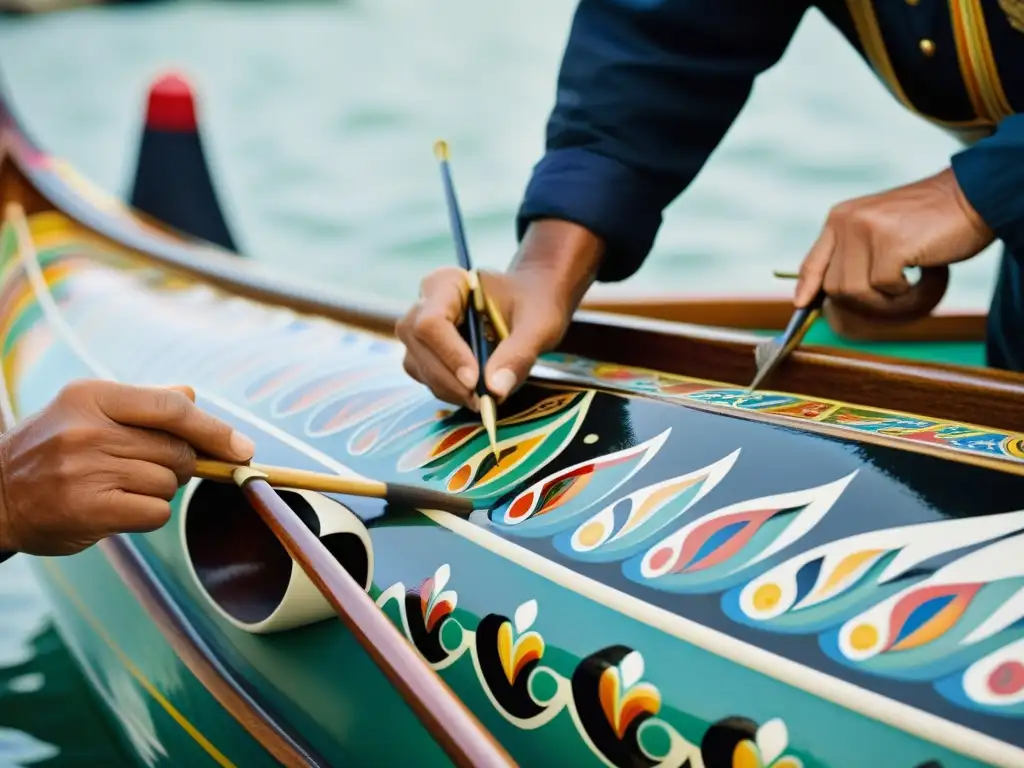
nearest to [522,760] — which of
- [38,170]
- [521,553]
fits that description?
[521,553]

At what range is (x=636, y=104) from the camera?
1514mm

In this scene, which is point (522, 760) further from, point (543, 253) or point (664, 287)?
point (664, 287)

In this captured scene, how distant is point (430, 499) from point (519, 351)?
213mm

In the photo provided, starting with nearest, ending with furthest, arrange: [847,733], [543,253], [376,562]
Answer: [847,733], [376,562], [543,253]

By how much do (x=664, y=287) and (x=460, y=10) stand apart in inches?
307

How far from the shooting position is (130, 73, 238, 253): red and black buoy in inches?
118

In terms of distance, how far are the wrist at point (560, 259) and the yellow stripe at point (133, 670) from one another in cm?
57

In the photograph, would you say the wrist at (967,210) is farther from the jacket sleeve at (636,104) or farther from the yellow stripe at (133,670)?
the yellow stripe at (133,670)

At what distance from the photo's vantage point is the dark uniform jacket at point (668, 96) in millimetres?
1470

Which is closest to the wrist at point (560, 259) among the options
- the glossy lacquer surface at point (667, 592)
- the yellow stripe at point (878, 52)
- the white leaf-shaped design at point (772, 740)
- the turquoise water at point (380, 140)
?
the glossy lacquer surface at point (667, 592)

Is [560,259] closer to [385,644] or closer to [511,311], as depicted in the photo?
[511,311]

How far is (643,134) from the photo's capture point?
1.53m

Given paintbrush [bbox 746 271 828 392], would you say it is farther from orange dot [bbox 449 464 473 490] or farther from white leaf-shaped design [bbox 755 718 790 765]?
white leaf-shaped design [bbox 755 718 790 765]

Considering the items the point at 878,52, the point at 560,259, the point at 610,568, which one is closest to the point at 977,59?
the point at 878,52
